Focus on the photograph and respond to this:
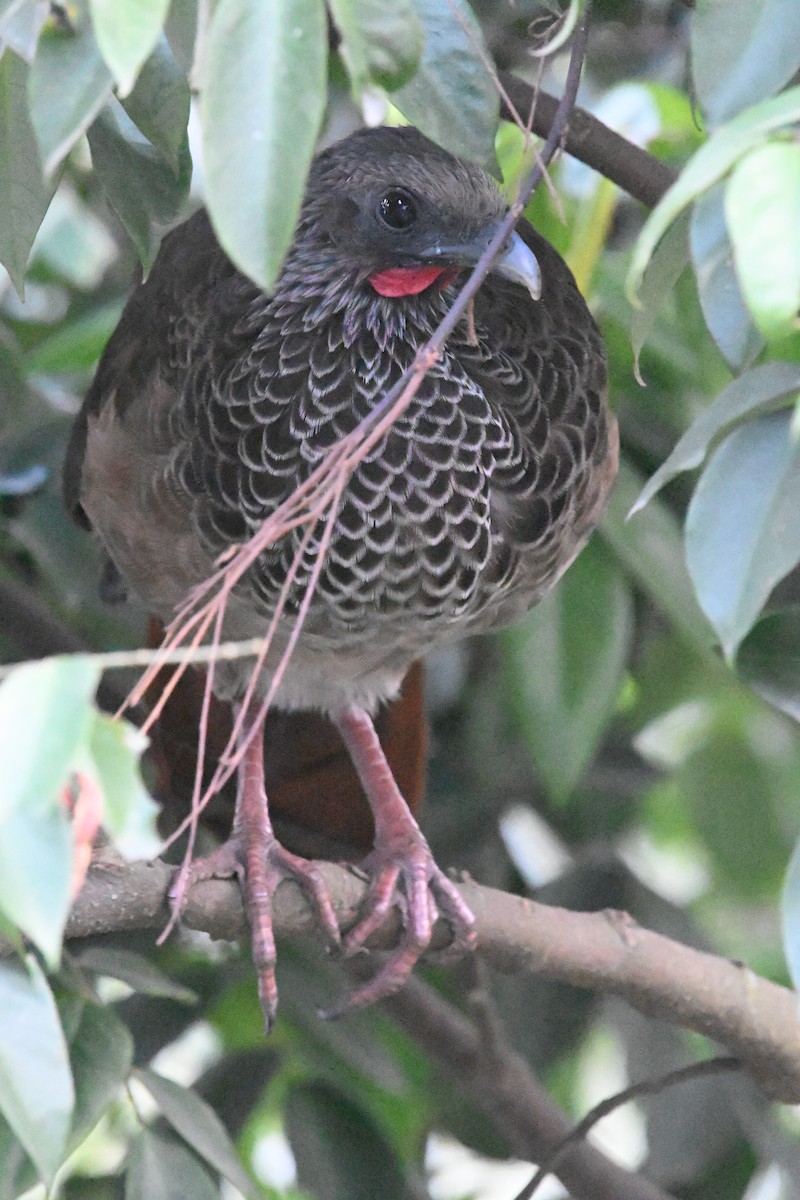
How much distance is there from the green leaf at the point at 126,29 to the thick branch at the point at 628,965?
0.96 metres

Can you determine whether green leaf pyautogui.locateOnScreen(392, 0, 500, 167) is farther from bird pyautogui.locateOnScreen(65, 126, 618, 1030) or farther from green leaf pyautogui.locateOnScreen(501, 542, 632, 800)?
green leaf pyautogui.locateOnScreen(501, 542, 632, 800)

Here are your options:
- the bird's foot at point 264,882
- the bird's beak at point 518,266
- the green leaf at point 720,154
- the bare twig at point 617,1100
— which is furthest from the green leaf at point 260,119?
the bare twig at point 617,1100

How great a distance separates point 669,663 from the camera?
217 centimetres

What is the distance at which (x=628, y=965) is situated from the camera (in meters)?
1.50

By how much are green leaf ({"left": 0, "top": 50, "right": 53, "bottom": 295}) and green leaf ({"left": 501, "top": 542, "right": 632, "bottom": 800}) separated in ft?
2.67

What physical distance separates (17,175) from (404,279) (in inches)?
22.7

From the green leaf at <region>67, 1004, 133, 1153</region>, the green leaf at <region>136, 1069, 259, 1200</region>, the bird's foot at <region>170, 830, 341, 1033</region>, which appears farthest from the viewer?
the bird's foot at <region>170, 830, 341, 1033</region>

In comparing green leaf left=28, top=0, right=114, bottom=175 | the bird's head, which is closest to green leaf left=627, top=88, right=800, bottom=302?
green leaf left=28, top=0, right=114, bottom=175

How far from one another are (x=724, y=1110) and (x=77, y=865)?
1.34 metres

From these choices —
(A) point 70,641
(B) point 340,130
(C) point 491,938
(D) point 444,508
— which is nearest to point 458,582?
(D) point 444,508

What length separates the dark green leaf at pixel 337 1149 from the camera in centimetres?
162

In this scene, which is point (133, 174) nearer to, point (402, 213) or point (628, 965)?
point (402, 213)

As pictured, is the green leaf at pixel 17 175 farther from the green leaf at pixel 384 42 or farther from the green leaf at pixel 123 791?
the green leaf at pixel 123 791

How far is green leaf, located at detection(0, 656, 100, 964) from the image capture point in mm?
540
